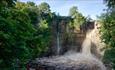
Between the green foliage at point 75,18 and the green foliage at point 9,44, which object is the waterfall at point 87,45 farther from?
the green foliage at point 9,44

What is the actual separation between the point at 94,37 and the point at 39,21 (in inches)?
275

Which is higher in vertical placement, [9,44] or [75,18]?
[75,18]

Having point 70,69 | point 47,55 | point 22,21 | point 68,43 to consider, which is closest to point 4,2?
point 22,21

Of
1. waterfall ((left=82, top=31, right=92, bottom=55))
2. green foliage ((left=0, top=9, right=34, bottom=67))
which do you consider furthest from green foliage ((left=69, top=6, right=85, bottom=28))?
green foliage ((left=0, top=9, right=34, bottom=67))

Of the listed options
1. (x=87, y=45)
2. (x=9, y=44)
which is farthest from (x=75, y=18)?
(x=9, y=44)

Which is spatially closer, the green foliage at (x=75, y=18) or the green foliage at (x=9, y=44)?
the green foliage at (x=9, y=44)

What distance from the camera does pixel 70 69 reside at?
2341 centimetres

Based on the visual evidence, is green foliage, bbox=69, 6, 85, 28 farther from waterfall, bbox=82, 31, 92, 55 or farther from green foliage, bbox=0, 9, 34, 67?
green foliage, bbox=0, 9, 34, 67

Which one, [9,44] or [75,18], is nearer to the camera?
[9,44]

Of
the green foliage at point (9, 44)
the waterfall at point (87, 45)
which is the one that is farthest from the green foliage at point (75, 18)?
the green foliage at point (9, 44)

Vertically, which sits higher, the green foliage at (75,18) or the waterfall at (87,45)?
the green foliage at (75,18)

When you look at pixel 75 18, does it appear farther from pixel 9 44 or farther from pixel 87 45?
pixel 9 44

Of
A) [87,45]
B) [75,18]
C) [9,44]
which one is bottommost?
[87,45]

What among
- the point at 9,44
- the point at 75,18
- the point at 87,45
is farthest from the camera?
the point at 87,45
